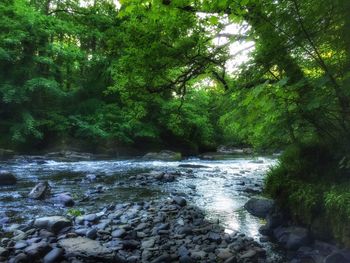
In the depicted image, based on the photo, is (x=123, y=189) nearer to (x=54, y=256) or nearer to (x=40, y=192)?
(x=40, y=192)

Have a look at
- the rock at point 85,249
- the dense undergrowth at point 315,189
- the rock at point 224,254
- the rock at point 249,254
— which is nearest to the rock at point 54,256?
the rock at point 85,249

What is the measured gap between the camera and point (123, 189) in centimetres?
1212

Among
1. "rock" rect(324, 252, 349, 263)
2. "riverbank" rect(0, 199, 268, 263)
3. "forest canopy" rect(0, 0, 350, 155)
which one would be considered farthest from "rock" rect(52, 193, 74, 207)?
"rock" rect(324, 252, 349, 263)

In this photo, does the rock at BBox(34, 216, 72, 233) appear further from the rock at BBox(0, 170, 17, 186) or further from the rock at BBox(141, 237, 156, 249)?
the rock at BBox(0, 170, 17, 186)

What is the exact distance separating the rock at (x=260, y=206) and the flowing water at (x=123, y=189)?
174mm

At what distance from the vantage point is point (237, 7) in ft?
14.1

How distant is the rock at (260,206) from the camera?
8677 mm

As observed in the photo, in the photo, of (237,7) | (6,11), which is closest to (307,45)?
(237,7)

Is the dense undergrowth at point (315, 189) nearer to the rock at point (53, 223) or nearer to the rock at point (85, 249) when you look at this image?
the rock at point (85, 249)

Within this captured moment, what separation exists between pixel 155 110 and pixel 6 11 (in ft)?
41.4

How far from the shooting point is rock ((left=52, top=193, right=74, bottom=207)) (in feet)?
31.0

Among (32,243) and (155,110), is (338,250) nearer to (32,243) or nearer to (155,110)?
(32,243)

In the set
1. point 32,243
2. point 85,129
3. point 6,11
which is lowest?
point 32,243

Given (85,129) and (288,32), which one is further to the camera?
(85,129)
